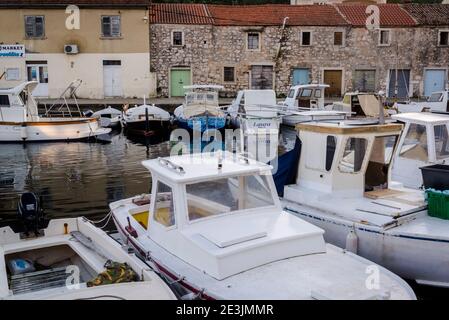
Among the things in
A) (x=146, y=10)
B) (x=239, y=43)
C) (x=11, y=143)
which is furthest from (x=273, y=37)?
(x=11, y=143)

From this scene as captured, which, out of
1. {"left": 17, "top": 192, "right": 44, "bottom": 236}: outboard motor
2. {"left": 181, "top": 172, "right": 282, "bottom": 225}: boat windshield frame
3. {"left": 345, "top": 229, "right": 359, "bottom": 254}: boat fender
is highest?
{"left": 181, "top": 172, "right": 282, "bottom": 225}: boat windshield frame

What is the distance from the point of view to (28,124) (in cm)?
2258

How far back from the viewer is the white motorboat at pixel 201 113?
79.9 feet

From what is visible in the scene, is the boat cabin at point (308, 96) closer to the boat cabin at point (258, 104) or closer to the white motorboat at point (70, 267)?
the boat cabin at point (258, 104)

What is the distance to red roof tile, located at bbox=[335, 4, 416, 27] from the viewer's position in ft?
112

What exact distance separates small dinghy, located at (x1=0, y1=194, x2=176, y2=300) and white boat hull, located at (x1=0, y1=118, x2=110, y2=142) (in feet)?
49.0

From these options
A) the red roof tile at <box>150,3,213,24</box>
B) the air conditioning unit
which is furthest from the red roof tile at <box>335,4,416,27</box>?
the air conditioning unit

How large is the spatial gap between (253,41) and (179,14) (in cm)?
496

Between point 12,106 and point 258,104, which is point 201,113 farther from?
point 12,106

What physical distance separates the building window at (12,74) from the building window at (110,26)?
5589 mm

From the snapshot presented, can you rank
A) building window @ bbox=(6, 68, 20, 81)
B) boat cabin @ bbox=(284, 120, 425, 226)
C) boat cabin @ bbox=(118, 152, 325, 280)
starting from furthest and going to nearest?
building window @ bbox=(6, 68, 20, 81)
boat cabin @ bbox=(284, 120, 425, 226)
boat cabin @ bbox=(118, 152, 325, 280)

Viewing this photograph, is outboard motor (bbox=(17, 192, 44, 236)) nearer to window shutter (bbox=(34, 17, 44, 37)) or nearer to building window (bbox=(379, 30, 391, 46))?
window shutter (bbox=(34, 17, 44, 37))

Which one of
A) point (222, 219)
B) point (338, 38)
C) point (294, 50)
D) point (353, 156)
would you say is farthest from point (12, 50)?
point (222, 219)
